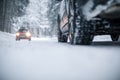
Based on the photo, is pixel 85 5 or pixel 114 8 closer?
pixel 114 8

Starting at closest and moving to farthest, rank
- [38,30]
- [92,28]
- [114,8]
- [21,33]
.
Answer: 1. [114,8]
2. [92,28]
3. [21,33]
4. [38,30]

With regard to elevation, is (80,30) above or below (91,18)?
below

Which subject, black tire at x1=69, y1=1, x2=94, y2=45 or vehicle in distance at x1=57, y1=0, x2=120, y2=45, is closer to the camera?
vehicle in distance at x1=57, y1=0, x2=120, y2=45

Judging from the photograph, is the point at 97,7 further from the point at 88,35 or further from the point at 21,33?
the point at 21,33

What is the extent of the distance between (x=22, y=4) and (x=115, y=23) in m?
17.1

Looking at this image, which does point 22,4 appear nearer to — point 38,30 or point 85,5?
point 85,5

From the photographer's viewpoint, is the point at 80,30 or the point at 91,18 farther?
the point at 80,30

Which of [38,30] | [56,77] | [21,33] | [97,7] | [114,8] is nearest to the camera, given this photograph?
[56,77]

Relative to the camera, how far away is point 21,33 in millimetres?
17266

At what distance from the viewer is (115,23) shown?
5.70m

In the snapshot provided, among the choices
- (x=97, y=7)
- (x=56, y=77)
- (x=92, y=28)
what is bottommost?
(x=56, y=77)

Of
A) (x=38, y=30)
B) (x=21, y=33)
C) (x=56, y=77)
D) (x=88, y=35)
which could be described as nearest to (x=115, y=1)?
(x=88, y=35)

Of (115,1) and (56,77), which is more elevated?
(115,1)

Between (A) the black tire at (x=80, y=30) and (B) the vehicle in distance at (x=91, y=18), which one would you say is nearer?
(B) the vehicle in distance at (x=91, y=18)
